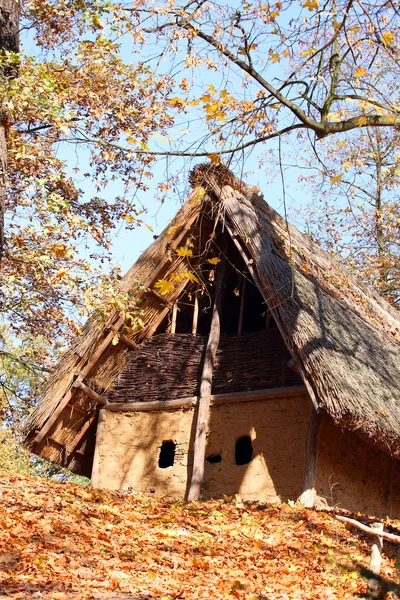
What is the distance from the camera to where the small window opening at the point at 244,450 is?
11.5 m

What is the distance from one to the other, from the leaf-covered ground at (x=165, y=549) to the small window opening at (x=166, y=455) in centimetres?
221

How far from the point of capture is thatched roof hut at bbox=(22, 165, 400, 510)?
10430 mm

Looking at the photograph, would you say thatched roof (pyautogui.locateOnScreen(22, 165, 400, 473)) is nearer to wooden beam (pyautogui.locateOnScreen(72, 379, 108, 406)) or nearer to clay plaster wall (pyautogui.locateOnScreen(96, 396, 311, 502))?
wooden beam (pyautogui.locateOnScreen(72, 379, 108, 406))

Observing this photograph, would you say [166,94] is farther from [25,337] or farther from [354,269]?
[354,269]

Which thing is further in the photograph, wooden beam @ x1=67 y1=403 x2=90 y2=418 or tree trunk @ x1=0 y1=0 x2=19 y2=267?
wooden beam @ x1=67 y1=403 x2=90 y2=418

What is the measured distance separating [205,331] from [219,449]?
2.23 m

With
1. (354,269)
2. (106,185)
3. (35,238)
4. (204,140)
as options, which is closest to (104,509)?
(204,140)

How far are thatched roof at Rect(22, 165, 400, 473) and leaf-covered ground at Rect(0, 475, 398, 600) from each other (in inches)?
63.3

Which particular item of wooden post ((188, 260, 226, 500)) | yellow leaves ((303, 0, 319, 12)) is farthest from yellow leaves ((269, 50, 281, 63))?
wooden post ((188, 260, 226, 500))

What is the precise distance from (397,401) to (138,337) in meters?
3.86

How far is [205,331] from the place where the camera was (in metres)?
12.5

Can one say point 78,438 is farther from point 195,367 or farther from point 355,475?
point 355,475

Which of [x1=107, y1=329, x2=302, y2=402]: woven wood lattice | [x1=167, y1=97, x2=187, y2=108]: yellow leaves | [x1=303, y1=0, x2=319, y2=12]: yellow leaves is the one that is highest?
[x1=303, y1=0, x2=319, y2=12]: yellow leaves

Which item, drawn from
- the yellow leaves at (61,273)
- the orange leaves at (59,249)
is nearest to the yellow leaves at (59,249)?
the orange leaves at (59,249)
